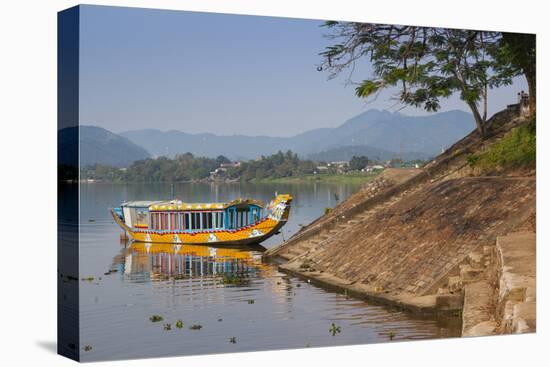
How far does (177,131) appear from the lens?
44.1 feet

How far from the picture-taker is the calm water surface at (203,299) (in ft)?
40.1

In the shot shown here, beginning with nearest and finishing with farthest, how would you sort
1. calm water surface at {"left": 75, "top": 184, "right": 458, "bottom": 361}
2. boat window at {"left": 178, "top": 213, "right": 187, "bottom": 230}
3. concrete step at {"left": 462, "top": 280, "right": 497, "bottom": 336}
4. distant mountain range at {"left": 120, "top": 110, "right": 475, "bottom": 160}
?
calm water surface at {"left": 75, "top": 184, "right": 458, "bottom": 361}, concrete step at {"left": 462, "top": 280, "right": 497, "bottom": 336}, distant mountain range at {"left": 120, "top": 110, "right": 475, "bottom": 160}, boat window at {"left": 178, "top": 213, "right": 187, "bottom": 230}

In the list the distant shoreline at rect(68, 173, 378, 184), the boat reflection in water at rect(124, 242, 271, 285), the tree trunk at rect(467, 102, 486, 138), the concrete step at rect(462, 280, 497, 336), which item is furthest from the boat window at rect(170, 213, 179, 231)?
the tree trunk at rect(467, 102, 486, 138)

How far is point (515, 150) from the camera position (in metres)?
15.4

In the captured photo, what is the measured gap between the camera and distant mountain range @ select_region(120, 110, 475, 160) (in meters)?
13.5

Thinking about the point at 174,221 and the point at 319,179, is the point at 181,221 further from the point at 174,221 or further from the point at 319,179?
the point at 319,179

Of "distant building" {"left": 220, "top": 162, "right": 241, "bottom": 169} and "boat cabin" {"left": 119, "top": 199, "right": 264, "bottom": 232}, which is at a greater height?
"distant building" {"left": 220, "top": 162, "right": 241, "bottom": 169}

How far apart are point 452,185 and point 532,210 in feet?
4.21

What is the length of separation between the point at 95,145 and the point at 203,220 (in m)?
3.08

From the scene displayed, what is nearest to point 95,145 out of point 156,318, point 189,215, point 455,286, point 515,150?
point 156,318

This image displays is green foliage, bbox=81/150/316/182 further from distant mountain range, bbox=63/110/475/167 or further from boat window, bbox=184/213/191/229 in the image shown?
boat window, bbox=184/213/191/229

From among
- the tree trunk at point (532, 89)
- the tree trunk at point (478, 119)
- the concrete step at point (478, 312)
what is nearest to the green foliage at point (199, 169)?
the tree trunk at point (478, 119)

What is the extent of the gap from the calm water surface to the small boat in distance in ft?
0.65

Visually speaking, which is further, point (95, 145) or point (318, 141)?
point (318, 141)
